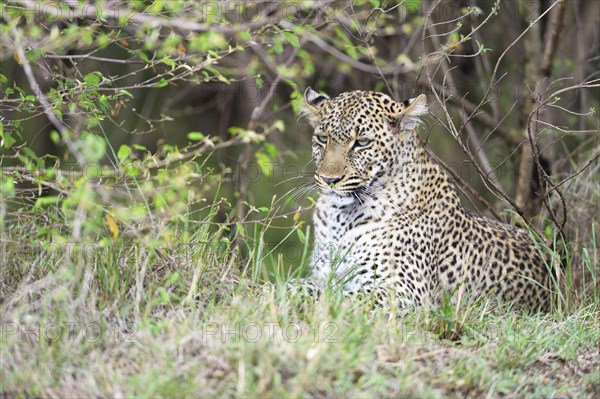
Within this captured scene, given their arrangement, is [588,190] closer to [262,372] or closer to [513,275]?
[513,275]

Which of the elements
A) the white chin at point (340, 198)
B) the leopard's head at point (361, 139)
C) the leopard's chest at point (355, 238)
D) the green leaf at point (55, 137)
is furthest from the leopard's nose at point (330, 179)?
the green leaf at point (55, 137)

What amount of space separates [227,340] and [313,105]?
320cm

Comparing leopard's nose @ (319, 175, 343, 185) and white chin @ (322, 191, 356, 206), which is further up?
leopard's nose @ (319, 175, 343, 185)

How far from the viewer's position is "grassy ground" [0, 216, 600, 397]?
4695 mm

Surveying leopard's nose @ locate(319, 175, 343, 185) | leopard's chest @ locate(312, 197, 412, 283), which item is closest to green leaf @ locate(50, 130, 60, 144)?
leopard's nose @ locate(319, 175, 343, 185)

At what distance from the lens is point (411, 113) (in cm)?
727

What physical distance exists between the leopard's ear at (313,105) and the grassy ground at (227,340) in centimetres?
173

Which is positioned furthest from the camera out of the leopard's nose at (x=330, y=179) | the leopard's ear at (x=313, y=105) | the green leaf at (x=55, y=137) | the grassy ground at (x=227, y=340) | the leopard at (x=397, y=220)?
the leopard's ear at (x=313, y=105)

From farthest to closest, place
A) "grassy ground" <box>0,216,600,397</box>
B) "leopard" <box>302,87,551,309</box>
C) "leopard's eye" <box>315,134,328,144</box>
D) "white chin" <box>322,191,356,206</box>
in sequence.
Result: 1. "leopard's eye" <box>315,134,328,144</box>
2. "white chin" <box>322,191,356,206</box>
3. "leopard" <box>302,87,551,309</box>
4. "grassy ground" <box>0,216,600,397</box>

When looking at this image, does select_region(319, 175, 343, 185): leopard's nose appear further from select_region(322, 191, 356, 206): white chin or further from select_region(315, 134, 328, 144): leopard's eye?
select_region(315, 134, 328, 144): leopard's eye

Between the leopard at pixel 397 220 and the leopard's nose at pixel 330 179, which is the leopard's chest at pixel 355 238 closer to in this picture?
the leopard at pixel 397 220

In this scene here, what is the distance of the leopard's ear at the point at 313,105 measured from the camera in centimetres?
764

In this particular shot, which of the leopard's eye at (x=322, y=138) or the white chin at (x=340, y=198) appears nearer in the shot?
the white chin at (x=340, y=198)

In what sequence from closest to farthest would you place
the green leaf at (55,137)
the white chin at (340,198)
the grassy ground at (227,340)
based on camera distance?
1. the grassy ground at (227,340)
2. the green leaf at (55,137)
3. the white chin at (340,198)
